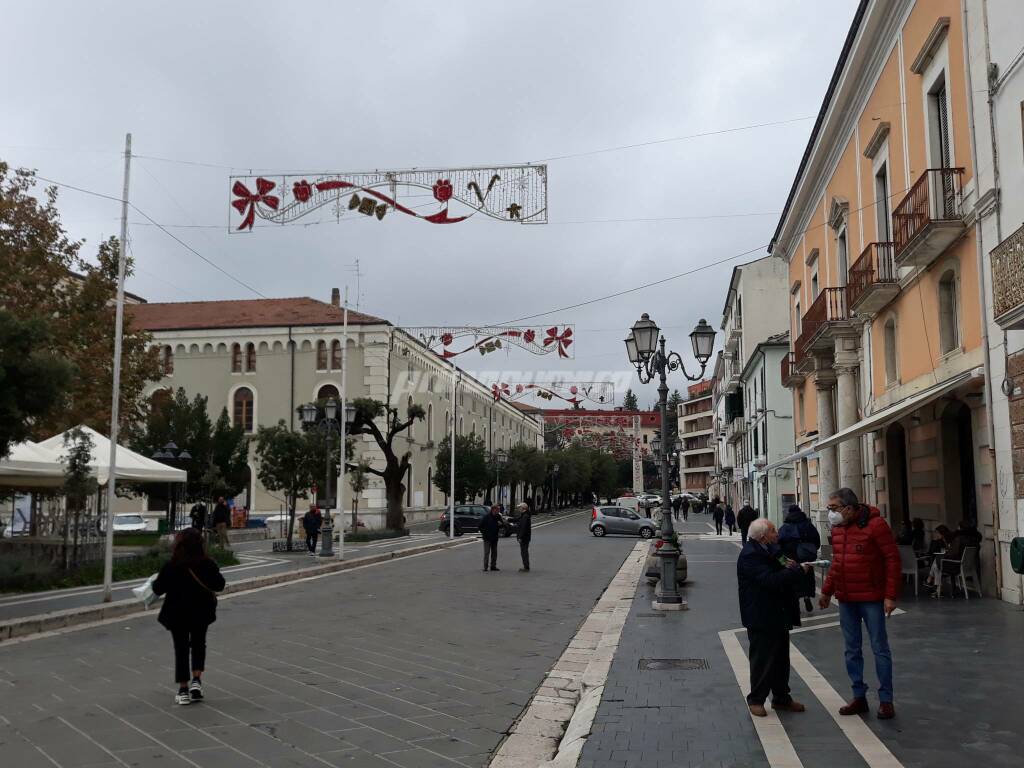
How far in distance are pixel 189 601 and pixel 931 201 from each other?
12252 millimetres

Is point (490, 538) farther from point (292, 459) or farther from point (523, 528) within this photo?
point (292, 459)

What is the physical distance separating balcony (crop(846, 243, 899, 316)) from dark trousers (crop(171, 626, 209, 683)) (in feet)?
46.1

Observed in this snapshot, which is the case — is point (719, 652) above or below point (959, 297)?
below

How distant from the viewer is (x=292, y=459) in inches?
1144

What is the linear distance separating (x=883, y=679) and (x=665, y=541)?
8.22m

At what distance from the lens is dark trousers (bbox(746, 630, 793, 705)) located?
21.4 ft

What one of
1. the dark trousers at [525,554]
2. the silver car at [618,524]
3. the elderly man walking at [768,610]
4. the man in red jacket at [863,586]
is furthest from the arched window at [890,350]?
the silver car at [618,524]

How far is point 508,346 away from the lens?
24.9 metres

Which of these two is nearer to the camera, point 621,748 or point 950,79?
point 621,748

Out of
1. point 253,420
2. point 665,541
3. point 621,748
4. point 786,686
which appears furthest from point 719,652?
point 253,420

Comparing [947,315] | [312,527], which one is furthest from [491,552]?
[947,315]

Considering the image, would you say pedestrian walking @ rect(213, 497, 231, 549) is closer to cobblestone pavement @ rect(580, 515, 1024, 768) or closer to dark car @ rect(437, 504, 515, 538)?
cobblestone pavement @ rect(580, 515, 1024, 768)

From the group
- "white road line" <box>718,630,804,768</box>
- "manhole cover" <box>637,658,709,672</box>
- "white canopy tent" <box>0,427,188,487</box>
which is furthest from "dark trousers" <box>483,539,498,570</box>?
"white road line" <box>718,630,804,768</box>

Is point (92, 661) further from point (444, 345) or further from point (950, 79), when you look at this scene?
point (444, 345)
